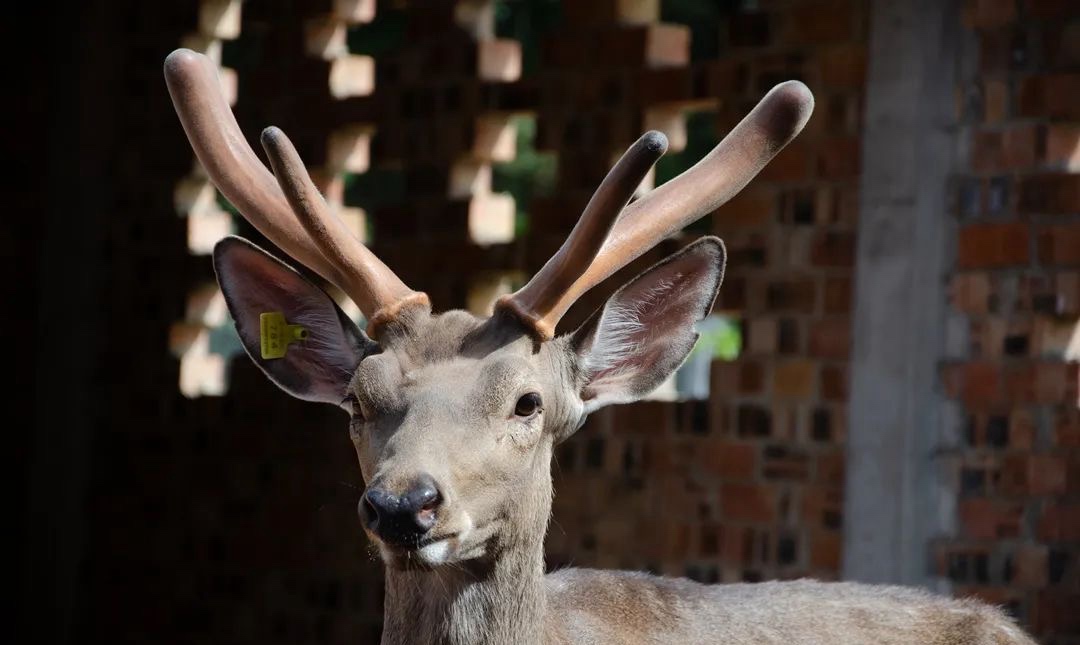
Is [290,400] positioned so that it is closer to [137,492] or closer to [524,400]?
[137,492]

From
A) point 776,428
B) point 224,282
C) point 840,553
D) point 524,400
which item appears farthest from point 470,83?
point 524,400

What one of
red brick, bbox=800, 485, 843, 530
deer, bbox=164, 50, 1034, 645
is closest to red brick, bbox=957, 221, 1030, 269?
red brick, bbox=800, 485, 843, 530

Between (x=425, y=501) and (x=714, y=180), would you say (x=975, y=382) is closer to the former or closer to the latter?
(x=714, y=180)

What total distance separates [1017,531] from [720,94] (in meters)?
1.78

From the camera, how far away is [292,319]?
162 inches

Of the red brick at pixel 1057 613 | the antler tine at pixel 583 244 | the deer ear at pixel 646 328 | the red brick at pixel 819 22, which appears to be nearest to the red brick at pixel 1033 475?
the red brick at pixel 1057 613

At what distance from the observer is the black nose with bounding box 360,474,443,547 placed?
10.6 ft

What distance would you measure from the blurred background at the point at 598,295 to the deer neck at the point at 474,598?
138 mm

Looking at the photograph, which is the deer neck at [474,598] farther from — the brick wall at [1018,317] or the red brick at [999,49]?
the red brick at [999,49]

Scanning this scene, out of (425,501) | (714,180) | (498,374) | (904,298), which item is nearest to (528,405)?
(498,374)

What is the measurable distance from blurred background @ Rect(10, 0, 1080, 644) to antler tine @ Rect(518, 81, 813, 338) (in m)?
0.92

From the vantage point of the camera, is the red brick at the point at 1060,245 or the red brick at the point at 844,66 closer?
the red brick at the point at 1060,245

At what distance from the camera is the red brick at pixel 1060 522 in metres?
5.24

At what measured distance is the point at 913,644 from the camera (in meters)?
4.49
